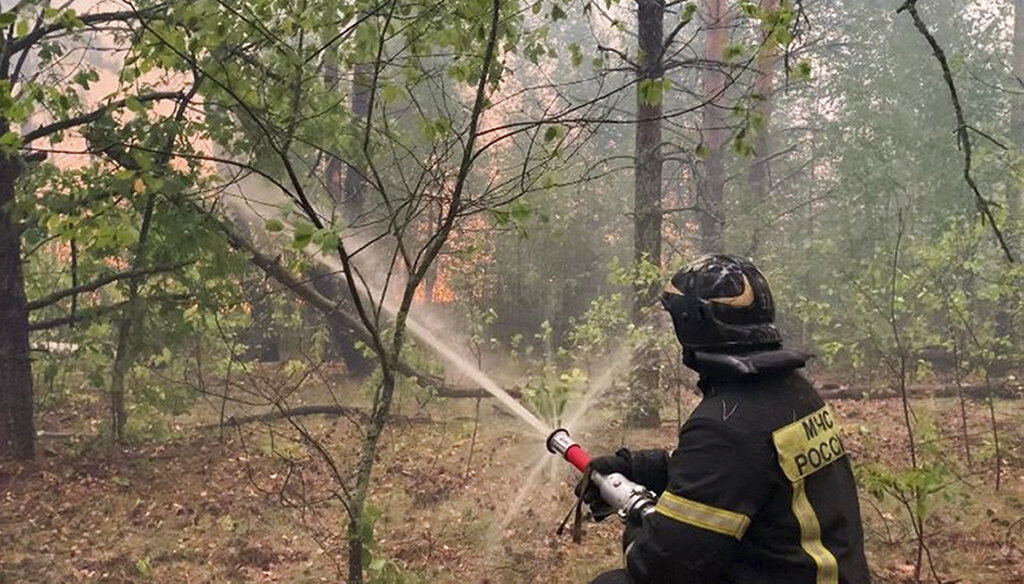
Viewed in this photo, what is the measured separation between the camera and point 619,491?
2896mm

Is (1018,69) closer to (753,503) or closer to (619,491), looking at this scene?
(619,491)

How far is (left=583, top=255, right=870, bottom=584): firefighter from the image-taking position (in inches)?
95.6

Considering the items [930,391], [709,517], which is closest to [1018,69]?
[930,391]

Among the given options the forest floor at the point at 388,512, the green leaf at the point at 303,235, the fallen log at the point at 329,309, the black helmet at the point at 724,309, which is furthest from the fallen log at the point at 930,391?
the green leaf at the point at 303,235

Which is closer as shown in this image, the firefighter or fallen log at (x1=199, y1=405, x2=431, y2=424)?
the firefighter

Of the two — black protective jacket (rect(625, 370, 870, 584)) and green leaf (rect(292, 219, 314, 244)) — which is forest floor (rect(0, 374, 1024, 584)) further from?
black protective jacket (rect(625, 370, 870, 584))

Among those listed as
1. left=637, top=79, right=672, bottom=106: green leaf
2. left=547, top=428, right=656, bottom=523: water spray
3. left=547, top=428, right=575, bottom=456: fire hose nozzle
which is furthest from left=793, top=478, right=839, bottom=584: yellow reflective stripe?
left=637, top=79, right=672, bottom=106: green leaf

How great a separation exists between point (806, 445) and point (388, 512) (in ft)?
18.8

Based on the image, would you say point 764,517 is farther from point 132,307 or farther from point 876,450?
point 876,450

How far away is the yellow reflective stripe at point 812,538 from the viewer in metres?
2.45

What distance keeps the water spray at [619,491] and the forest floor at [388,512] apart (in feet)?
4.45

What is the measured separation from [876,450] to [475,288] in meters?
9.11

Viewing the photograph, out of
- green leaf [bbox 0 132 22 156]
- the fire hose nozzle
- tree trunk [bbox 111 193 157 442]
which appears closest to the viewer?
the fire hose nozzle

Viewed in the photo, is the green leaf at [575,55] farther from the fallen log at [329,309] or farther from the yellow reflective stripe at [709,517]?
the fallen log at [329,309]
